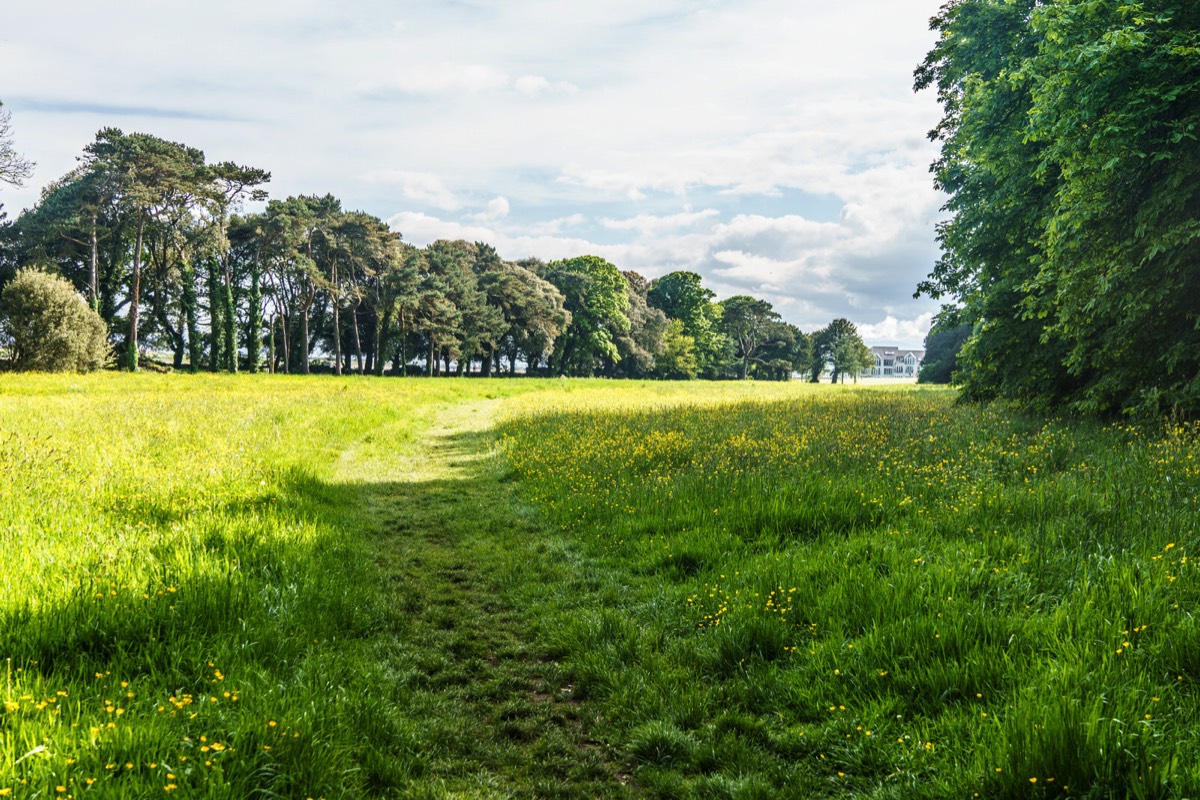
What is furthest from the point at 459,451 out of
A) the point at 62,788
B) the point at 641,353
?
the point at 641,353

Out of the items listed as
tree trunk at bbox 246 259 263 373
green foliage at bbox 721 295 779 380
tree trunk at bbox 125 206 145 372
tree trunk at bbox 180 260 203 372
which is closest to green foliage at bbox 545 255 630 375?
green foliage at bbox 721 295 779 380

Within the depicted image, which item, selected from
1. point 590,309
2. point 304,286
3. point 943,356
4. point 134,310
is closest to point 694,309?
point 590,309

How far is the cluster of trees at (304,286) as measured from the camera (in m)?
46.4

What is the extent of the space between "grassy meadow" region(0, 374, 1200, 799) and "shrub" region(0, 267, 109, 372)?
118 feet

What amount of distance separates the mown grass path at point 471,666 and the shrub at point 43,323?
39.0m

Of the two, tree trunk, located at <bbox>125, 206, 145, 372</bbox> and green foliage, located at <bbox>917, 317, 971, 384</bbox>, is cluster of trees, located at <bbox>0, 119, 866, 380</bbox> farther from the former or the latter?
green foliage, located at <bbox>917, 317, 971, 384</bbox>

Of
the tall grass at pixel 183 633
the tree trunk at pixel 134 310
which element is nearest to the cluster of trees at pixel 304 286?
the tree trunk at pixel 134 310

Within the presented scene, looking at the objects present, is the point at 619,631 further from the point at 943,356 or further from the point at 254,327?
the point at 943,356

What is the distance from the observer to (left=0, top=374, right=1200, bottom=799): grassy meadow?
11.2 feet

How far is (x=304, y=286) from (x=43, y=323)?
24.2 meters

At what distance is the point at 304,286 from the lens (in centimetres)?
5906

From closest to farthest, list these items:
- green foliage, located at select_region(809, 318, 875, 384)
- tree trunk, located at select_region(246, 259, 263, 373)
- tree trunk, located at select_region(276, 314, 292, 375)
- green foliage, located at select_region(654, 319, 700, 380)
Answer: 1. tree trunk, located at select_region(246, 259, 263, 373)
2. tree trunk, located at select_region(276, 314, 292, 375)
3. green foliage, located at select_region(654, 319, 700, 380)
4. green foliage, located at select_region(809, 318, 875, 384)

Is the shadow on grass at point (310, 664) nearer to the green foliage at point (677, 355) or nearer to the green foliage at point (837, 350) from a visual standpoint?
the green foliage at point (677, 355)

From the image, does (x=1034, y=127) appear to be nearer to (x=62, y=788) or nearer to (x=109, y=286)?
(x=62, y=788)
